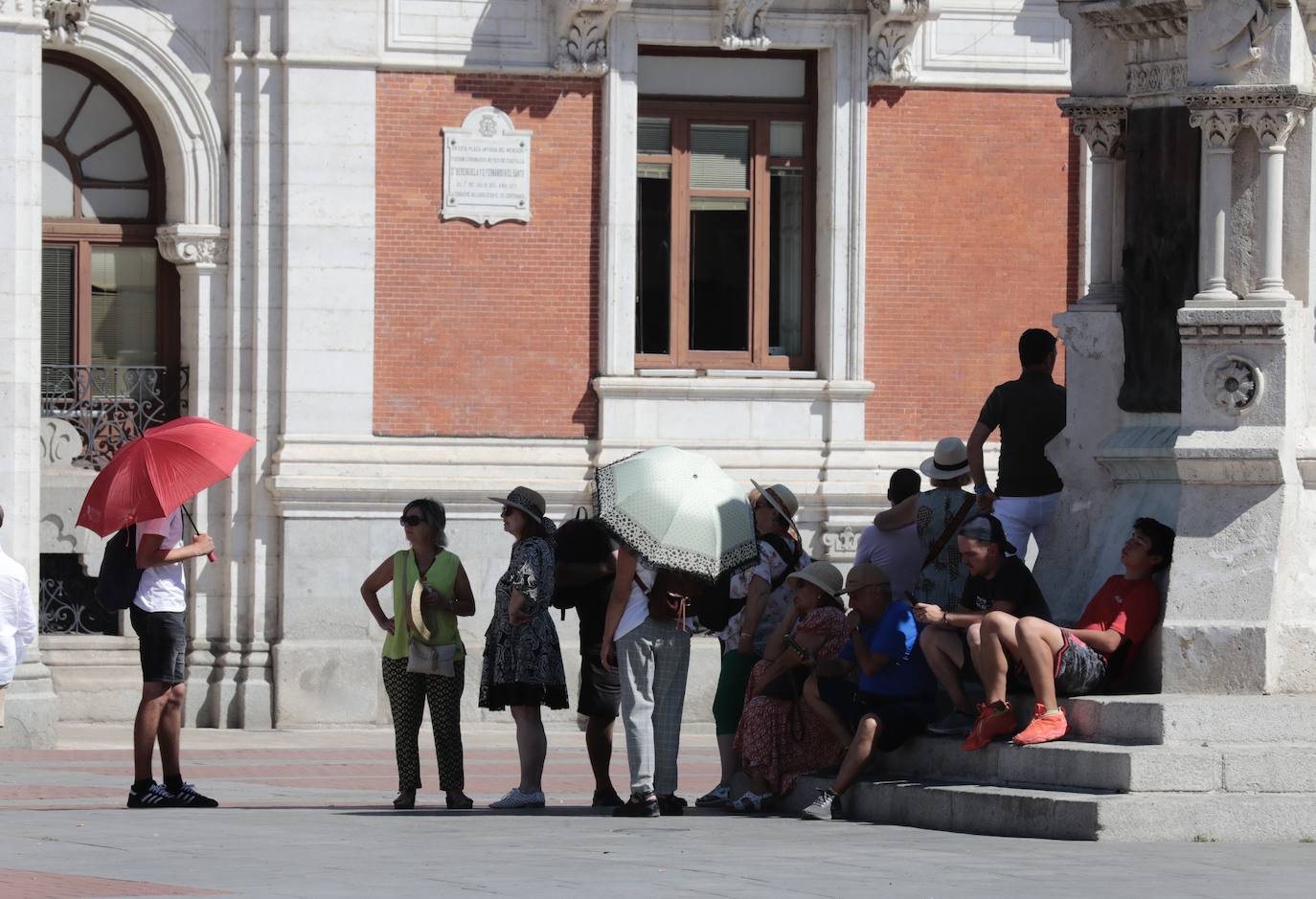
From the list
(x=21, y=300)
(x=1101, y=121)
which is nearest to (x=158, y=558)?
(x=1101, y=121)

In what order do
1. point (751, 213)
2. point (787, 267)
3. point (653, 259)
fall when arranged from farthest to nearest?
point (787, 267) < point (751, 213) < point (653, 259)

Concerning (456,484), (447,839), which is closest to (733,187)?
(456,484)

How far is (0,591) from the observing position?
41.3 feet

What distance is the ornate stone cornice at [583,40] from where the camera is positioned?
21.3m

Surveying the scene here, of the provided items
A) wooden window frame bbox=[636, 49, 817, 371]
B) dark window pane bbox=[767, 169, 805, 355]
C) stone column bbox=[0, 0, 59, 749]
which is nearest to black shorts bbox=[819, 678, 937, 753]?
stone column bbox=[0, 0, 59, 749]

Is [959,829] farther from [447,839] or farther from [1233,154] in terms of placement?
[1233,154]

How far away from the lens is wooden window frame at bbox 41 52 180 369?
69.7ft

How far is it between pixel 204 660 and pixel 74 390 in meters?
2.30

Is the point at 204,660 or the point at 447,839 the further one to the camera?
the point at 204,660

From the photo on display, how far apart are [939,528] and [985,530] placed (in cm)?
124

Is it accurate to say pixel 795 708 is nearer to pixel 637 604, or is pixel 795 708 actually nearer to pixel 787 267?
pixel 637 604

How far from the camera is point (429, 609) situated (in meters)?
13.9

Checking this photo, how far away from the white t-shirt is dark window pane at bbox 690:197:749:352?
9061mm

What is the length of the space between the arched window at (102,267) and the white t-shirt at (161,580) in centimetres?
758
